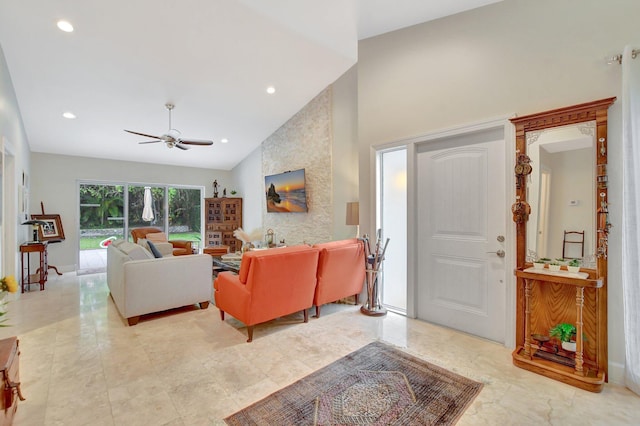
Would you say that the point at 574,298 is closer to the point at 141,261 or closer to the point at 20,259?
the point at 141,261

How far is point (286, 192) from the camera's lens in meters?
6.30

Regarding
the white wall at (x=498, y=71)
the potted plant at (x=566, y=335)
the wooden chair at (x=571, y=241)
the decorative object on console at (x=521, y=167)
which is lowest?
the potted plant at (x=566, y=335)

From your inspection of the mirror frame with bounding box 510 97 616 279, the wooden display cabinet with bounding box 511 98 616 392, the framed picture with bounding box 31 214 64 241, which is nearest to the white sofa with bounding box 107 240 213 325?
the framed picture with bounding box 31 214 64 241

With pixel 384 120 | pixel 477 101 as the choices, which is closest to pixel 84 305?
pixel 384 120

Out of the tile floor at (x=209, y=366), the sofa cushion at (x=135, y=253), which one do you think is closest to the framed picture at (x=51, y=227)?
the tile floor at (x=209, y=366)

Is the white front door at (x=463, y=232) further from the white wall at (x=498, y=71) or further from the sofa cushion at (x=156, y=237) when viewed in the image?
the sofa cushion at (x=156, y=237)

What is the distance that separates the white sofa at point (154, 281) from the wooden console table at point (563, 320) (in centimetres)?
346

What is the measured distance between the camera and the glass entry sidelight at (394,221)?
368 cm

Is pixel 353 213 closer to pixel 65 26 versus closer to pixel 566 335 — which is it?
pixel 566 335

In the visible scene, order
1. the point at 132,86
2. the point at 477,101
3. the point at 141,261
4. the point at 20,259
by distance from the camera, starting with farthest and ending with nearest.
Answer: the point at 20,259 < the point at 132,86 < the point at 141,261 < the point at 477,101

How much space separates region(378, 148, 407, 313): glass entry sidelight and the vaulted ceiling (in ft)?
5.35

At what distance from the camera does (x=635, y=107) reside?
2.02 meters

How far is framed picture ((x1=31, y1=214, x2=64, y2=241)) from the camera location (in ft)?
18.5

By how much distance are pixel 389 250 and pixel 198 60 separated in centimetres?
371
